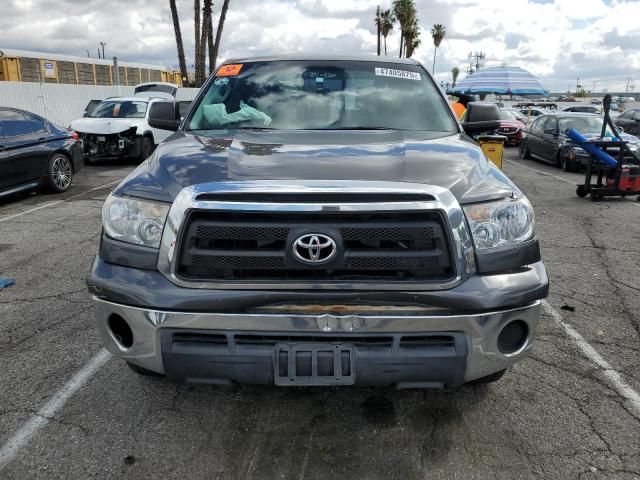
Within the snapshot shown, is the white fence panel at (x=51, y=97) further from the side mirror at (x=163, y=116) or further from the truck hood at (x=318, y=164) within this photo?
the truck hood at (x=318, y=164)

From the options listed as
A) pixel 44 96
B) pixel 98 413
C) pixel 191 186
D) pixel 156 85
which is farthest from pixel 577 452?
pixel 156 85

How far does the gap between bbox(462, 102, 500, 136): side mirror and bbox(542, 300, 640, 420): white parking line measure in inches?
62.3

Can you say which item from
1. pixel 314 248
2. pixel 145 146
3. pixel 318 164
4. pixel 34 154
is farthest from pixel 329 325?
pixel 145 146

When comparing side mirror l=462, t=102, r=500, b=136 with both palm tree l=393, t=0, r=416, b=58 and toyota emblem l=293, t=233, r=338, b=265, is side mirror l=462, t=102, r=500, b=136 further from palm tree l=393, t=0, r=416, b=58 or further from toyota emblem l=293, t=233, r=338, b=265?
palm tree l=393, t=0, r=416, b=58

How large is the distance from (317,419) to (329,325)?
83cm

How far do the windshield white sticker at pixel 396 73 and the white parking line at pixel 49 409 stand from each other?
2.73 metres

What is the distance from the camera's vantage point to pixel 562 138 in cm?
1404

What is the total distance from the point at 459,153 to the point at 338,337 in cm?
122

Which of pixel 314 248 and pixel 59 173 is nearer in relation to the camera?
pixel 314 248

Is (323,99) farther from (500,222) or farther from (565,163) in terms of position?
(565,163)

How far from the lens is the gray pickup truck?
2248 mm

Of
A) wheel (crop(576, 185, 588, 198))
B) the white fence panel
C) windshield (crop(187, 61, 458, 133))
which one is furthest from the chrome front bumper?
the white fence panel

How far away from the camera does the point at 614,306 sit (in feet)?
14.8

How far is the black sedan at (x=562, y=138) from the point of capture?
13.1m
